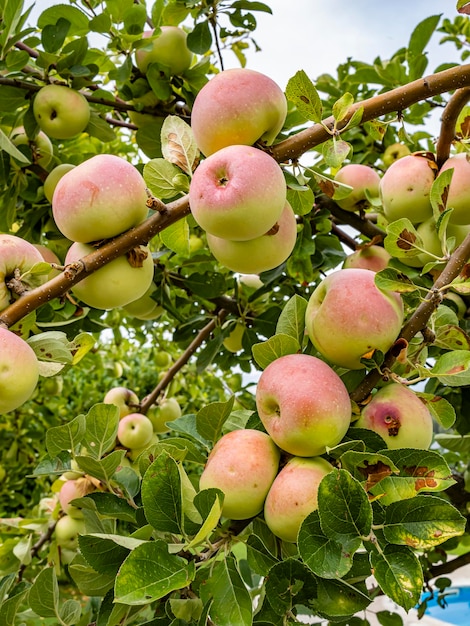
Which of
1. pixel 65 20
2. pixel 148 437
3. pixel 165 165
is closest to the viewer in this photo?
pixel 165 165

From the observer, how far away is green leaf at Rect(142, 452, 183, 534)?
56cm

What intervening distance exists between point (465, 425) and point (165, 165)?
86cm

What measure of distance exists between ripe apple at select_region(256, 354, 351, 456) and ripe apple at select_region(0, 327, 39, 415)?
253 millimetres

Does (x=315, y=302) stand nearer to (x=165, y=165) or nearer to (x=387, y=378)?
(x=387, y=378)

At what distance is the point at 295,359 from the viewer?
0.65 meters

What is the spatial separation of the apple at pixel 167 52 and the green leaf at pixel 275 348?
2.58 ft

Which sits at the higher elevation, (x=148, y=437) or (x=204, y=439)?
(x=204, y=439)

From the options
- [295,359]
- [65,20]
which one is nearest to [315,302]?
[295,359]

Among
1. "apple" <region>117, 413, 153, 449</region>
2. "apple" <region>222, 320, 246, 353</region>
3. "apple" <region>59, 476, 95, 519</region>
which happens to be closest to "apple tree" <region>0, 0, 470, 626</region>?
"apple" <region>59, 476, 95, 519</region>

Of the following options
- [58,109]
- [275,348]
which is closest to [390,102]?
[275,348]

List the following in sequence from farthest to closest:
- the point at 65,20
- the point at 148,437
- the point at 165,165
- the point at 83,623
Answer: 1. the point at 148,437
2. the point at 65,20
3. the point at 83,623
4. the point at 165,165

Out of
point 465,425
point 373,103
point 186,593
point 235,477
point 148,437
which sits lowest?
point 148,437

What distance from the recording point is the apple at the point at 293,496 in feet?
1.84

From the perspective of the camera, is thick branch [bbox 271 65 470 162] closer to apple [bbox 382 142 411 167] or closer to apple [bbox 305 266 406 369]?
apple [bbox 305 266 406 369]
